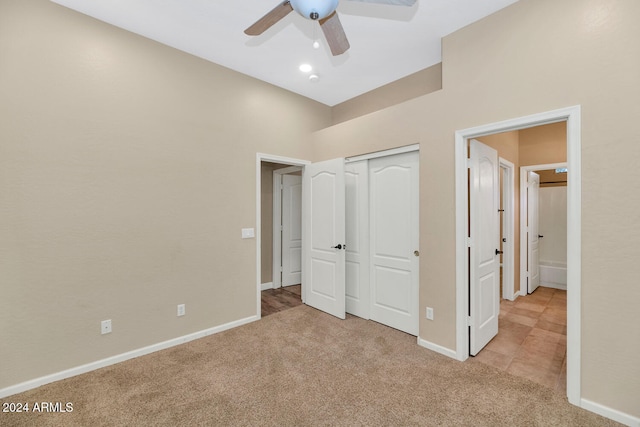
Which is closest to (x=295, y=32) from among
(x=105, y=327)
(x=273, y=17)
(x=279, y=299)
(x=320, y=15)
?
(x=273, y=17)

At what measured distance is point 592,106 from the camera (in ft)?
6.14

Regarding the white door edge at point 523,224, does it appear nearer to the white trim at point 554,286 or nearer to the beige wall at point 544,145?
the beige wall at point 544,145

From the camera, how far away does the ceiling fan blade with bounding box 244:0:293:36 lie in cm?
173

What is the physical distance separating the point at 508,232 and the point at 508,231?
16mm

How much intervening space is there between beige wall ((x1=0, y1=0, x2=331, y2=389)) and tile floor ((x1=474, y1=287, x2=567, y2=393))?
9.10 ft

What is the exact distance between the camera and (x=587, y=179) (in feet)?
6.17

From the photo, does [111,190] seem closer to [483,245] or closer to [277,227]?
[277,227]

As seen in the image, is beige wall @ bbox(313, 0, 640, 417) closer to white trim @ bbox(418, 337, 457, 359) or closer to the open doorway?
white trim @ bbox(418, 337, 457, 359)

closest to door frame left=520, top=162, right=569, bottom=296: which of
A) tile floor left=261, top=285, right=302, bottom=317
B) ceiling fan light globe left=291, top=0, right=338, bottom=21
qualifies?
tile floor left=261, top=285, right=302, bottom=317

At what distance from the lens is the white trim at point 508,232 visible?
4.20m

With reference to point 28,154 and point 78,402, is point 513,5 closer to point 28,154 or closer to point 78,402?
point 28,154

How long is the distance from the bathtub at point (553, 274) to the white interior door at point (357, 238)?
382 cm

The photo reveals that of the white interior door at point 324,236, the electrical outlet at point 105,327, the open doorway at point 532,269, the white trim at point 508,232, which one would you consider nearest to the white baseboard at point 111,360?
the electrical outlet at point 105,327

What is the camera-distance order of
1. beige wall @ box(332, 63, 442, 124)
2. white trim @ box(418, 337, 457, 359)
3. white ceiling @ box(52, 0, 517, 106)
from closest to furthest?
white ceiling @ box(52, 0, 517, 106) < white trim @ box(418, 337, 457, 359) < beige wall @ box(332, 63, 442, 124)
